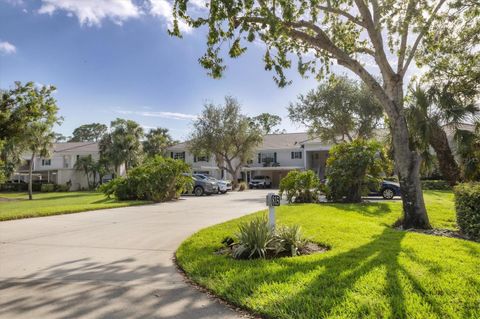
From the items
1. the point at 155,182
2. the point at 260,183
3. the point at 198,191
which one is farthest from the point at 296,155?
the point at 155,182

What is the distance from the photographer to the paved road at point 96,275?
3.71 metres

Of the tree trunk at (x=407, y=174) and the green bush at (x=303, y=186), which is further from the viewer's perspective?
the green bush at (x=303, y=186)

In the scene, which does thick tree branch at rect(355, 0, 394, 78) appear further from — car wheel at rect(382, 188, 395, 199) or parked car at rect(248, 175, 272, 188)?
parked car at rect(248, 175, 272, 188)

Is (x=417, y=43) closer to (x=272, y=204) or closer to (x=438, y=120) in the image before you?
(x=438, y=120)

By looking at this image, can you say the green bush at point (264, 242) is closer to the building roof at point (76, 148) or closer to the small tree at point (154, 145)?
the small tree at point (154, 145)

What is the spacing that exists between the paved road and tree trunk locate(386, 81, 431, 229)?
575 cm

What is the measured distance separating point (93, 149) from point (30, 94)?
39220mm

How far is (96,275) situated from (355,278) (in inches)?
142

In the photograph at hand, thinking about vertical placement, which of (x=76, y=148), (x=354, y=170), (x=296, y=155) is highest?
→ (x=76, y=148)

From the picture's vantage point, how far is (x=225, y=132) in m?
38.0

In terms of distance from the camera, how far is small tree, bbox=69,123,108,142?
90250 millimetres

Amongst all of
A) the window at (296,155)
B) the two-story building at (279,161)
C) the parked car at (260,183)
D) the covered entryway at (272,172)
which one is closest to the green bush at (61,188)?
the two-story building at (279,161)

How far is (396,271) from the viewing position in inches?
181

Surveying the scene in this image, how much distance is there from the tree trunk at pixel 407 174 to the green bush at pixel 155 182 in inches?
514
